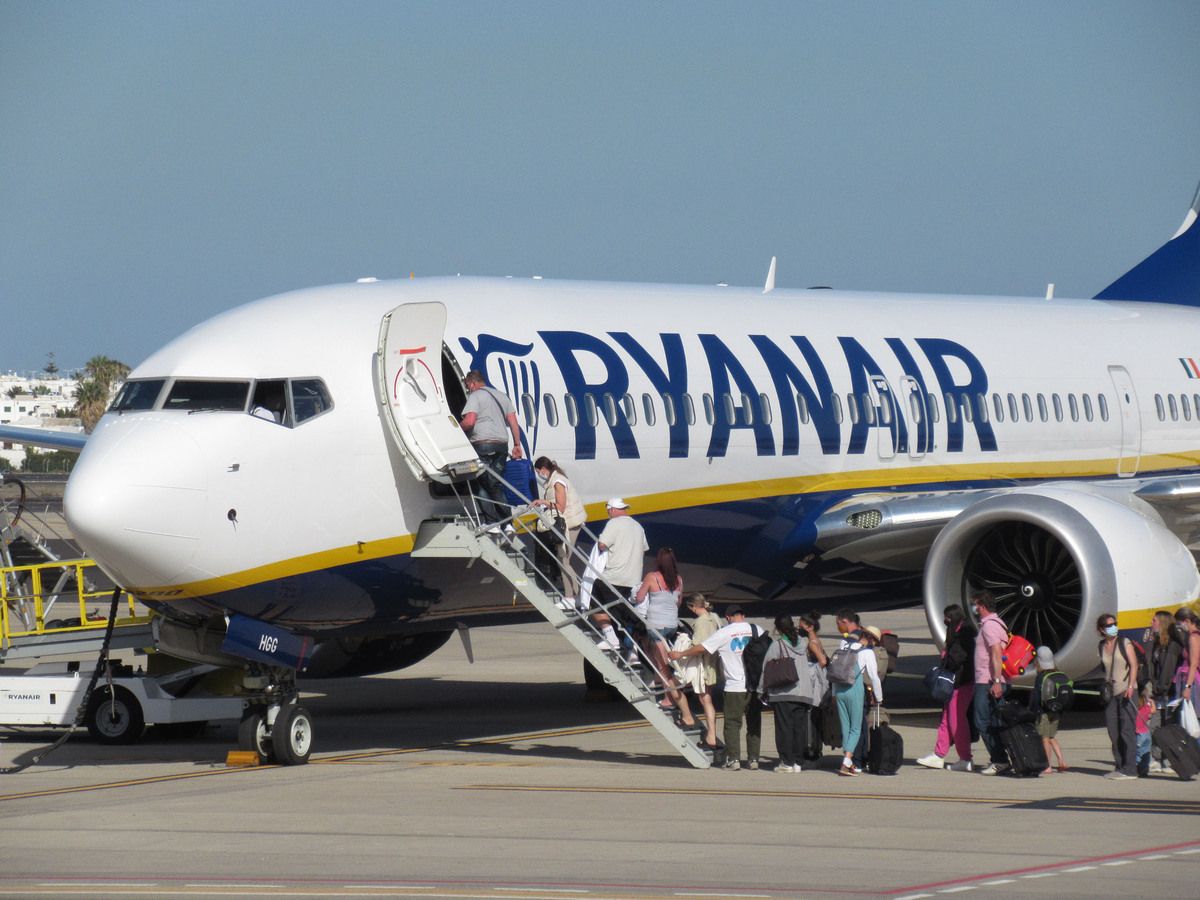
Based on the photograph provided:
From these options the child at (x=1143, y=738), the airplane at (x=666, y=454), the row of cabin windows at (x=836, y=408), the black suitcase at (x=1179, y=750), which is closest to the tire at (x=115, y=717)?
the airplane at (x=666, y=454)

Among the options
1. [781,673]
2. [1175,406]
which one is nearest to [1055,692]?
[781,673]

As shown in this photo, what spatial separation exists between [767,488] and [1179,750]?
5466 millimetres

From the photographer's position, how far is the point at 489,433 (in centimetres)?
1670

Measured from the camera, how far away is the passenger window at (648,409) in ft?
61.6

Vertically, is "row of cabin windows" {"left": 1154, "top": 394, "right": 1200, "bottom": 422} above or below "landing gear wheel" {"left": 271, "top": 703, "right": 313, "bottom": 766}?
above

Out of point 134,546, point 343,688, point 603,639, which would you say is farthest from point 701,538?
point 343,688

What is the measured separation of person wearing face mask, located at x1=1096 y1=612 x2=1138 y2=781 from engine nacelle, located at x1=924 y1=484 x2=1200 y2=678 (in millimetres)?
1122

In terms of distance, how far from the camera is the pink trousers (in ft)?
55.1

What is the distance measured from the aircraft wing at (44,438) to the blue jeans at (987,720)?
12048 mm

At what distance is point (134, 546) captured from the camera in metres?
15.3

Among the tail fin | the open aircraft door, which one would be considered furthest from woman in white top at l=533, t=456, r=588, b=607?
the tail fin

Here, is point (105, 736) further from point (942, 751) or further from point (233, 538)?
point (942, 751)

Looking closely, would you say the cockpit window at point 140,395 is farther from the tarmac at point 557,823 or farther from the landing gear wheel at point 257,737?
the tarmac at point 557,823

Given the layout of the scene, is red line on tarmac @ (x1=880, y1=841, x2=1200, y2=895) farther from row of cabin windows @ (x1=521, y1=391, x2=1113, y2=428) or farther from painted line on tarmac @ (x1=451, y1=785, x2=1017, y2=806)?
row of cabin windows @ (x1=521, y1=391, x2=1113, y2=428)
